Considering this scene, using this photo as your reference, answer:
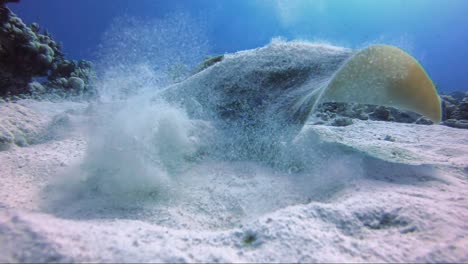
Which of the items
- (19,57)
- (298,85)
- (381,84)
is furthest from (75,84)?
(381,84)

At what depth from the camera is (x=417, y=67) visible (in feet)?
8.08

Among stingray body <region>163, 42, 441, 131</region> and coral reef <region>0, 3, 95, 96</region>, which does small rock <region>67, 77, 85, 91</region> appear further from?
stingray body <region>163, 42, 441, 131</region>

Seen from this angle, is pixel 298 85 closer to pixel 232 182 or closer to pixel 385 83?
pixel 385 83

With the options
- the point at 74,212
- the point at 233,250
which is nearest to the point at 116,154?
the point at 74,212

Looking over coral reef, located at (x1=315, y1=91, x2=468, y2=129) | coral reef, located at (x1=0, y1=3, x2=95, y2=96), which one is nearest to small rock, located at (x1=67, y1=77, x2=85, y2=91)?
coral reef, located at (x1=0, y1=3, x2=95, y2=96)

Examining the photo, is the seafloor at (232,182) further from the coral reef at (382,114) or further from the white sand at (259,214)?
the coral reef at (382,114)

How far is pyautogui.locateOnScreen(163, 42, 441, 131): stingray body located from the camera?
92.7 inches

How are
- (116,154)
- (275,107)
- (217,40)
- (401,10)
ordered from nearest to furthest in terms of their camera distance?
(116,154), (275,107), (217,40), (401,10)

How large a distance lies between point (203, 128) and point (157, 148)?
0.65 meters

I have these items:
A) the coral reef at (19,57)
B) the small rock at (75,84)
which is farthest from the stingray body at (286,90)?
the small rock at (75,84)

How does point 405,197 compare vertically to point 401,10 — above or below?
below

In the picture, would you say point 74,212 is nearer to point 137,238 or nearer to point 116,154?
point 116,154

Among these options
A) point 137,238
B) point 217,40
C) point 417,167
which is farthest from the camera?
point 217,40

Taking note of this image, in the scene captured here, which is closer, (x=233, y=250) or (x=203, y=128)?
(x=233, y=250)
